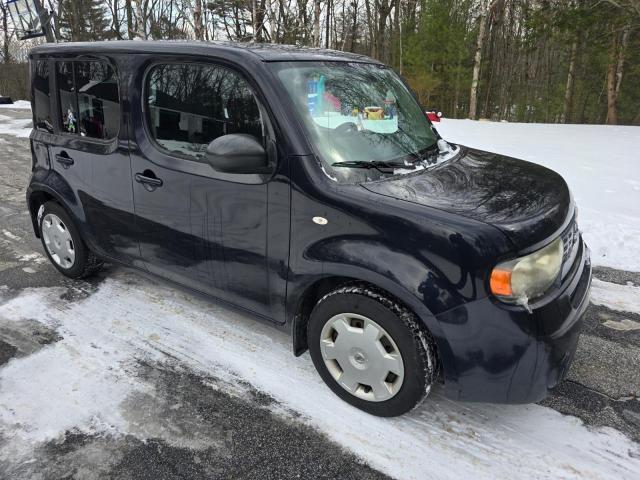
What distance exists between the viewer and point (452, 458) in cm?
229

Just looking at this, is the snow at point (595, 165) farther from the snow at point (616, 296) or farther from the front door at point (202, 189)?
the front door at point (202, 189)

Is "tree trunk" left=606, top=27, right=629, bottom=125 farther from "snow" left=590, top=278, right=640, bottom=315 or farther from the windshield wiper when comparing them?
the windshield wiper

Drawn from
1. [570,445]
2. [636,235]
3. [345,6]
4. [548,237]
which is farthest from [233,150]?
[345,6]

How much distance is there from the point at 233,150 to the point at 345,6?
3978cm

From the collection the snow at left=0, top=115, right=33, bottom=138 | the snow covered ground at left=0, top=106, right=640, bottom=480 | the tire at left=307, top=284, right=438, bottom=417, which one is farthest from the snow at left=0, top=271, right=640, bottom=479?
the snow at left=0, top=115, right=33, bottom=138

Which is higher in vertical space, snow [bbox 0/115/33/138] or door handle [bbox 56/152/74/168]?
door handle [bbox 56/152/74/168]

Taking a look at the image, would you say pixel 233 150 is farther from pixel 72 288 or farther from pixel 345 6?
pixel 345 6

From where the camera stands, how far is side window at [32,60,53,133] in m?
3.76

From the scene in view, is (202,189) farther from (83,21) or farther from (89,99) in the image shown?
(83,21)

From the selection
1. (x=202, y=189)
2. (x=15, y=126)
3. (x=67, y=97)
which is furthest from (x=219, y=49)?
(x=15, y=126)

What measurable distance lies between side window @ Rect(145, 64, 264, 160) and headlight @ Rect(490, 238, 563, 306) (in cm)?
141

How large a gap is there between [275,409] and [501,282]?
4.59 ft

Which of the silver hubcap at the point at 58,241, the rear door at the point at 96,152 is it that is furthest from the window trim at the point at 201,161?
the silver hubcap at the point at 58,241

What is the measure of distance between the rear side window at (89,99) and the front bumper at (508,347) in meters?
2.59
